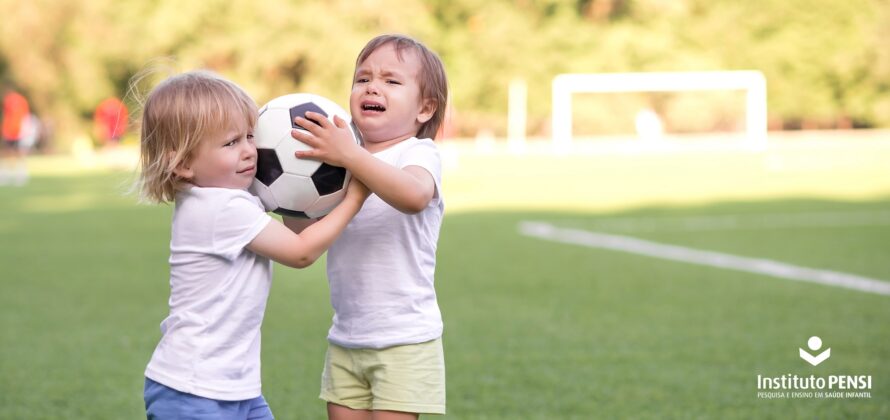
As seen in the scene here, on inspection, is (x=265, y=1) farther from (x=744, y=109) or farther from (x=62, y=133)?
(x=744, y=109)

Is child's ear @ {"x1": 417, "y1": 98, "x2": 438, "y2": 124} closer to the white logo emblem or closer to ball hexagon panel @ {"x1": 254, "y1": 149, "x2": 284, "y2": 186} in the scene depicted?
ball hexagon panel @ {"x1": 254, "y1": 149, "x2": 284, "y2": 186}

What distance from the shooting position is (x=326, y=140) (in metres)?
2.68

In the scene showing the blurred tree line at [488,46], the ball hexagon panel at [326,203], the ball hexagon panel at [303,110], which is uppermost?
the blurred tree line at [488,46]

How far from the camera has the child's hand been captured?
8.70ft

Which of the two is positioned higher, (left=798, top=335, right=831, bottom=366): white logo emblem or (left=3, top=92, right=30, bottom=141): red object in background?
(left=3, top=92, right=30, bottom=141): red object in background

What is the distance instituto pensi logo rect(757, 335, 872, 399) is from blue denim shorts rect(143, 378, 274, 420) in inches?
106

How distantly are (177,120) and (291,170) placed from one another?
32cm

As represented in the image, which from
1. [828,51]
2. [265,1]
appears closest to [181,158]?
[265,1]

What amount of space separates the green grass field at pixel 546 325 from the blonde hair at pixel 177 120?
0.18 meters

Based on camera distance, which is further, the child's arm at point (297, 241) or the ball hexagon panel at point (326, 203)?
the ball hexagon panel at point (326, 203)

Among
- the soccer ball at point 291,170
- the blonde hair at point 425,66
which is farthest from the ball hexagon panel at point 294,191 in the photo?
the blonde hair at point 425,66

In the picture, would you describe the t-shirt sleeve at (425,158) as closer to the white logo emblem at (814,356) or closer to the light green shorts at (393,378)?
the light green shorts at (393,378)

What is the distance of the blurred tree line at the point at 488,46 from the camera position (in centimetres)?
4206

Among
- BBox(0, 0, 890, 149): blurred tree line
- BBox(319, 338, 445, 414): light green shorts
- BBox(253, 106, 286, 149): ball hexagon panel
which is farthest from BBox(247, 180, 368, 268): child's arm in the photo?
BBox(0, 0, 890, 149): blurred tree line
